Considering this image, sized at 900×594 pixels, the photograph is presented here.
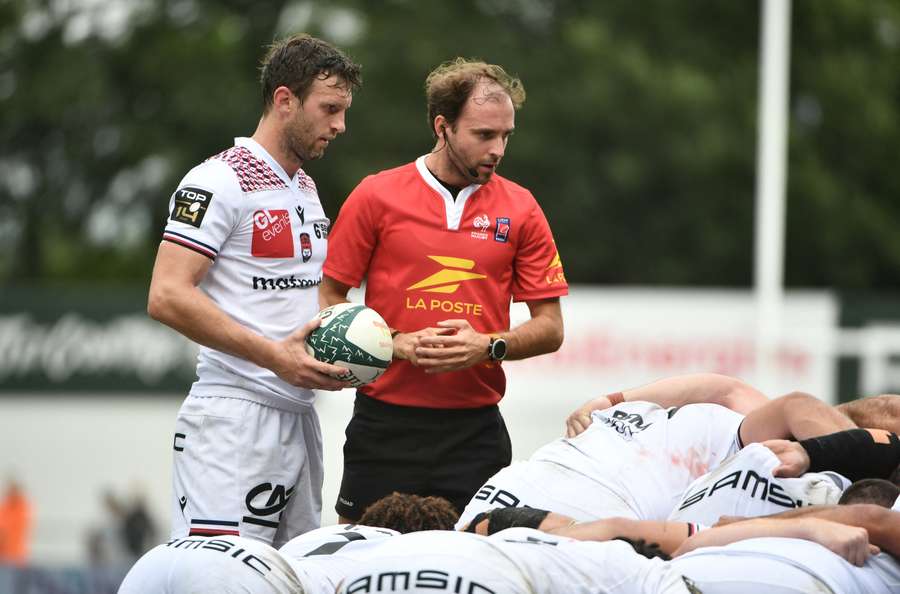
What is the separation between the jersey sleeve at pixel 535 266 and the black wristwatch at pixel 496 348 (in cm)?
39

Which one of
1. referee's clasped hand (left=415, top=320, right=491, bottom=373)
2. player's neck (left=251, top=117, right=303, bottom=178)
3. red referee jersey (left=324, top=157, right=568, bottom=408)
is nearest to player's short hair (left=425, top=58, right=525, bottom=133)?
red referee jersey (left=324, top=157, right=568, bottom=408)

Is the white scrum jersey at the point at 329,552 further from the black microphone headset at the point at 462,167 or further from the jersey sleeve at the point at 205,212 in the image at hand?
the black microphone headset at the point at 462,167

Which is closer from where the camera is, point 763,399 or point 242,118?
point 763,399

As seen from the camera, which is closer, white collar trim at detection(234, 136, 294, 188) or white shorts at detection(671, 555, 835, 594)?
white shorts at detection(671, 555, 835, 594)

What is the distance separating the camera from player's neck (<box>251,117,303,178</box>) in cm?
551

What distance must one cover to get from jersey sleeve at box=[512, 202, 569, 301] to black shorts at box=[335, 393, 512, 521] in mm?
562

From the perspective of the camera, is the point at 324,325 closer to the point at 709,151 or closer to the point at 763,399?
the point at 763,399

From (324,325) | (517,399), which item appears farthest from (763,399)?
(517,399)

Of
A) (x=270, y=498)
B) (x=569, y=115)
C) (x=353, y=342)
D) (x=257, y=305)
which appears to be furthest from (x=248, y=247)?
(x=569, y=115)

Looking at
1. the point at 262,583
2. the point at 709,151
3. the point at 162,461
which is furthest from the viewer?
the point at 709,151

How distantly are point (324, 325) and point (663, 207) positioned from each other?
24.1m

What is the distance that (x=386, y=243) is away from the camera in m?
5.92

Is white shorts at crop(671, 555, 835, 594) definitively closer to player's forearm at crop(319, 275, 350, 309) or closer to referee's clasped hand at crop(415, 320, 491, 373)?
referee's clasped hand at crop(415, 320, 491, 373)

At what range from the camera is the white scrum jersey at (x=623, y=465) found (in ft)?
16.6
